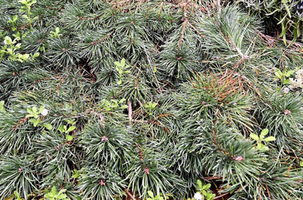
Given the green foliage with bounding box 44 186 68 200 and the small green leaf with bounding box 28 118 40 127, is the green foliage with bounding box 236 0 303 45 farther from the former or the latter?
the green foliage with bounding box 44 186 68 200

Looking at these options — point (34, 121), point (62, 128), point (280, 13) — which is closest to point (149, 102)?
point (62, 128)

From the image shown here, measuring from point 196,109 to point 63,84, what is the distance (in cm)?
76

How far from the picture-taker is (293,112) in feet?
3.58

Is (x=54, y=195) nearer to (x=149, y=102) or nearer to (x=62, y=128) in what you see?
(x=62, y=128)

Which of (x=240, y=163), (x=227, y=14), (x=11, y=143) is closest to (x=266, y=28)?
(x=227, y=14)

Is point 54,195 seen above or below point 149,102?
below

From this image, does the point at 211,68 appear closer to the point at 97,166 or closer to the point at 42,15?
the point at 97,166

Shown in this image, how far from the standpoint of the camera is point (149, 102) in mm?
1163

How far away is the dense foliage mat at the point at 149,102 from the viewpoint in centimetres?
102

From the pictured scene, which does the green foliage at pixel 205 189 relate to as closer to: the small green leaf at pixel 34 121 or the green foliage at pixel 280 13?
the small green leaf at pixel 34 121

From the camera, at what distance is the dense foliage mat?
102cm

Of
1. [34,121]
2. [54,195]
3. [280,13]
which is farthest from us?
[280,13]

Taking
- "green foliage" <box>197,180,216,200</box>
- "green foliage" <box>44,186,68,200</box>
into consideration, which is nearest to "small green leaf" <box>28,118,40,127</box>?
"green foliage" <box>44,186,68,200</box>

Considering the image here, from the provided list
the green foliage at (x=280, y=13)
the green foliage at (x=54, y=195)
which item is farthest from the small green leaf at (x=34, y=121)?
the green foliage at (x=280, y=13)
